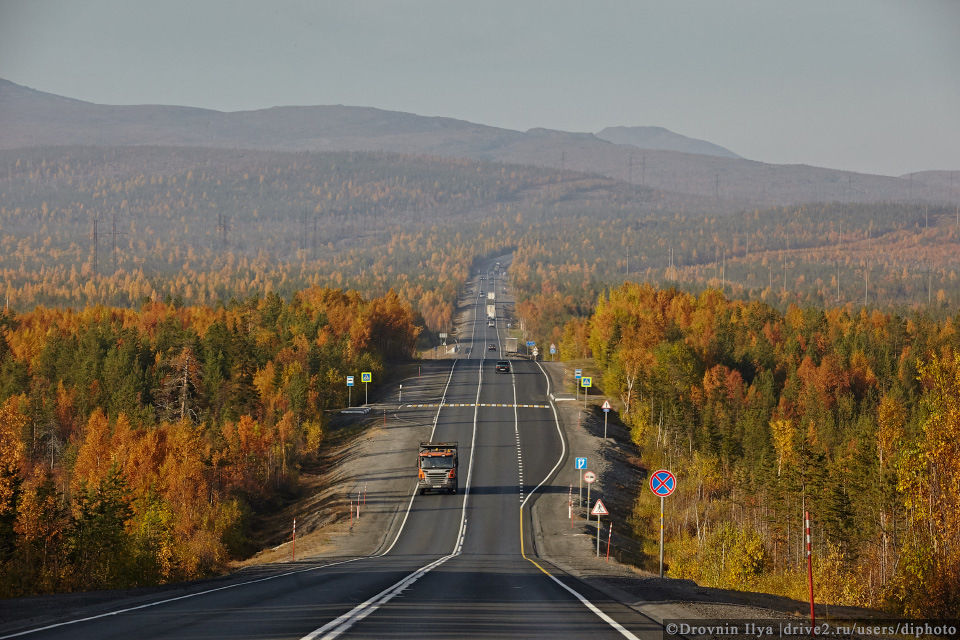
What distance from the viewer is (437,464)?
68188 millimetres

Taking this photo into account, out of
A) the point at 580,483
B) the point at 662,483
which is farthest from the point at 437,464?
the point at 662,483

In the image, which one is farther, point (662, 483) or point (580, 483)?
point (580, 483)

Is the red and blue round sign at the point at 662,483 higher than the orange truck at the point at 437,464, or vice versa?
the red and blue round sign at the point at 662,483

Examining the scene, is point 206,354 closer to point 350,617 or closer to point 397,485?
point 397,485

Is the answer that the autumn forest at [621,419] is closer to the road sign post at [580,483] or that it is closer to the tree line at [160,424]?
the tree line at [160,424]

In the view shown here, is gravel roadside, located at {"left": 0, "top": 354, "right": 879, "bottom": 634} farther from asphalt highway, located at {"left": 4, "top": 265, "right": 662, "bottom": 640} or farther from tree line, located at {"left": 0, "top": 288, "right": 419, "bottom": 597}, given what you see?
tree line, located at {"left": 0, "top": 288, "right": 419, "bottom": 597}

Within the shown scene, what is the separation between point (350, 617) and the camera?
1714 centimetres

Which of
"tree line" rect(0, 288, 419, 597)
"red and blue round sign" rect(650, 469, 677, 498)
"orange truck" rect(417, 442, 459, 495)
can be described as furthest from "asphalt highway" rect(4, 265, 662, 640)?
"tree line" rect(0, 288, 419, 597)

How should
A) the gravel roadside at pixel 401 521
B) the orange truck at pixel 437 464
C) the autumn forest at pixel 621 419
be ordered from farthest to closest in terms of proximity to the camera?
the orange truck at pixel 437 464 → the autumn forest at pixel 621 419 → the gravel roadside at pixel 401 521

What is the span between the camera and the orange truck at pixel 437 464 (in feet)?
224

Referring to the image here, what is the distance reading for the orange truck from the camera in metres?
68.1

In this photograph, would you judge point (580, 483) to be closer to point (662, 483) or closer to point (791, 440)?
point (791, 440)

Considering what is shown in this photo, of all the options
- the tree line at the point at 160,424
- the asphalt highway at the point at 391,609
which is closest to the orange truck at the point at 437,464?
the tree line at the point at 160,424

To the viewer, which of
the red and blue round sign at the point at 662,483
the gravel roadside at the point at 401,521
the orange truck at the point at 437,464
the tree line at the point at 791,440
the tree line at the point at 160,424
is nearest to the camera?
the gravel roadside at the point at 401,521
